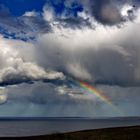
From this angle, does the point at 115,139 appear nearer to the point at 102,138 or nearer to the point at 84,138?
the point at 102,138

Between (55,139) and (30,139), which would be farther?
(30,139)

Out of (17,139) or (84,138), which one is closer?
(84,138)

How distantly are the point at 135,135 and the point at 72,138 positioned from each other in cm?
1525

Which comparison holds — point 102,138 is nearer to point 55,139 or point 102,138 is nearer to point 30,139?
point 55,139

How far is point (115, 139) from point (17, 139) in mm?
26553

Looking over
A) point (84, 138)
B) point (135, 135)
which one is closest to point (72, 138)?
point (84, 138)

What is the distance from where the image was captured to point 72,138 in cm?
7781

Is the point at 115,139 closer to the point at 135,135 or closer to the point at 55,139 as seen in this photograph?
the point at 135,135

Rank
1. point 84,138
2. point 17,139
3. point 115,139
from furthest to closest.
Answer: point 17,139 < point 84,138 < point 115,139

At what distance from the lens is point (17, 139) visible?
8556 centimetres

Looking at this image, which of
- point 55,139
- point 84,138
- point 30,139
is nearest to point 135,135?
point 84,138

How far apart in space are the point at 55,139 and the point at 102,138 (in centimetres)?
1106

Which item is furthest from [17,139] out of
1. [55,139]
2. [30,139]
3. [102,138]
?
[102,138]

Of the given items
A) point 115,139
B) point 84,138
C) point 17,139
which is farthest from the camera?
point 17,139
